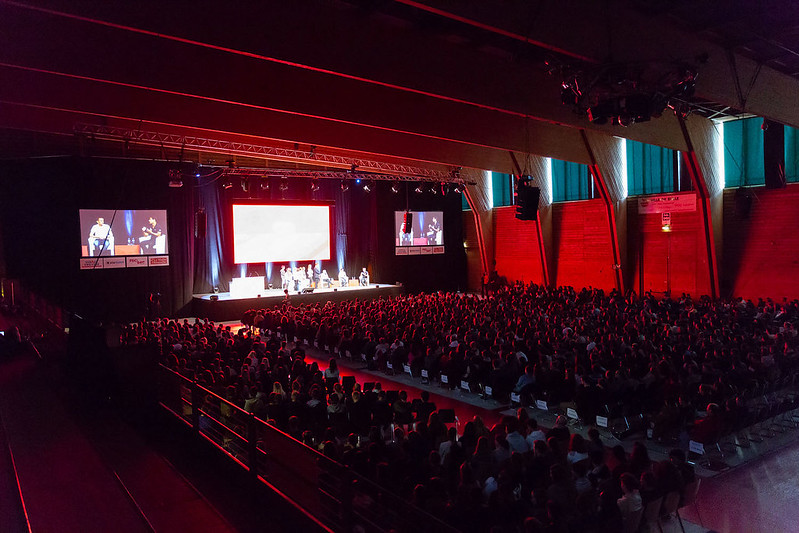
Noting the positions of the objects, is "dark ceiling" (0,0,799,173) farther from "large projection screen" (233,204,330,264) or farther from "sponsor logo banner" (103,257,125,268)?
"large projection screen" (233,204,330,264)

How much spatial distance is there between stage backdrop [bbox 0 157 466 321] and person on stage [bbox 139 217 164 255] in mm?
506

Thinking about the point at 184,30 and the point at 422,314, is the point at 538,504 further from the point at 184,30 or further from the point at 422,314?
the point at 422,314

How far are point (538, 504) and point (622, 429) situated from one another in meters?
3.76

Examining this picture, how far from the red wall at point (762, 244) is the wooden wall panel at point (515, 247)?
706 centimetres

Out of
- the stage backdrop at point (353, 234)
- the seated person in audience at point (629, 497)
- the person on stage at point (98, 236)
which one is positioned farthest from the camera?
the stage backdrop at point (353, 234)

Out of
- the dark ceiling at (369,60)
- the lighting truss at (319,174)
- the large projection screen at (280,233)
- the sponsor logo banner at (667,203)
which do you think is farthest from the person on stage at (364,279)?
the sponsor logo banner at (667,203)

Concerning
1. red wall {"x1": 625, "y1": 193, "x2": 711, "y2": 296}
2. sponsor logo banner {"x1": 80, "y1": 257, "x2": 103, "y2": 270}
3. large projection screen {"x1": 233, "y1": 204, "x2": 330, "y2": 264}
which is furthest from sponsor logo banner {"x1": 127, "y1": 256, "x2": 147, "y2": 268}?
red wall {"x1": 625, "y1": 193, "x2": 711, "y2": 296}

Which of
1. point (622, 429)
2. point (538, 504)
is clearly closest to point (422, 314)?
point (622, 429)

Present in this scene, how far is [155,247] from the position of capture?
1822cm

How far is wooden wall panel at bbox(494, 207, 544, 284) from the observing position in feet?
73.2

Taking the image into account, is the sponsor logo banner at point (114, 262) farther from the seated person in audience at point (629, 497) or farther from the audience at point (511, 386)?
the seated person in audience at point (629, 497)

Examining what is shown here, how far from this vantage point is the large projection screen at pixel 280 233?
66.3ft

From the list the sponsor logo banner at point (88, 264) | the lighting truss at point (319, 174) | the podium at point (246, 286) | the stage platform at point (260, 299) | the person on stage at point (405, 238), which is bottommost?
the stage platform at point (260, 299)

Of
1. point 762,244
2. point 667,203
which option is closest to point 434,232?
point 667,203
